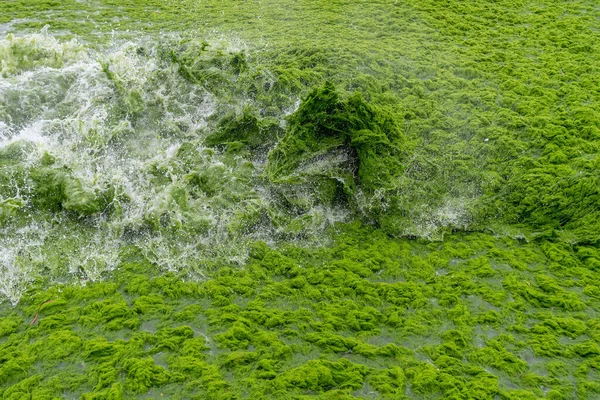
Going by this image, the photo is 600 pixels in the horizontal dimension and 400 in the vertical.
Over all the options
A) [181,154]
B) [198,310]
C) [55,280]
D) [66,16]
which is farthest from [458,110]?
[66,16]

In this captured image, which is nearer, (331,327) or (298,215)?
(331,327)

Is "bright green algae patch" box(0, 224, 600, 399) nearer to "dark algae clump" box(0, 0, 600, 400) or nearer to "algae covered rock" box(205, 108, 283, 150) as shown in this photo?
"dark algae clump" box(0, 0, 600, 400)

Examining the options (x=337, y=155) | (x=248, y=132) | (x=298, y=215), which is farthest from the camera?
(x=248, y=132)

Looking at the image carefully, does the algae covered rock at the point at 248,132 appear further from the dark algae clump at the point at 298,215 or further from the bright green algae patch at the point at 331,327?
the bright green algae patch at the point at 331,327

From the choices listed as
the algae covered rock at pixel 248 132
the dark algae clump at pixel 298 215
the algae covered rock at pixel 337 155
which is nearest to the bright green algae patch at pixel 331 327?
the dark algae clump at pixel 298 215

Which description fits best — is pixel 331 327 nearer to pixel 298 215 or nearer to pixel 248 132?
pixel 298 215

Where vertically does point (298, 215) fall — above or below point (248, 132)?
below

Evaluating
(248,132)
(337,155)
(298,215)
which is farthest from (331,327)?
(248,132)
